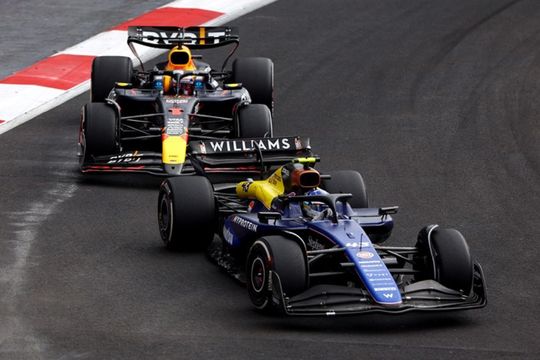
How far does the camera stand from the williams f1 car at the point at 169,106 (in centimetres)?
1558

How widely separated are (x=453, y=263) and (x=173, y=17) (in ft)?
42.1

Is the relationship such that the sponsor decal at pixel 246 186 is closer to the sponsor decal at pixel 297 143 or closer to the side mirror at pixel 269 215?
the side mirror at pixel 269 215

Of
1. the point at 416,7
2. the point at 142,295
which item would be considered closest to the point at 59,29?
the point at 416,7

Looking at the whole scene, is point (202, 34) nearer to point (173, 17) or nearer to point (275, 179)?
point (173, 17)

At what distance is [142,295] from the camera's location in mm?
11594

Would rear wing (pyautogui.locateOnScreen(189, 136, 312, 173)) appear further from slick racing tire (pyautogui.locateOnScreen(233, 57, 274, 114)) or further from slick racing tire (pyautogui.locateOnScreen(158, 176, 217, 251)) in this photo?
slick racing tire (pyautogui.locateOnScreen(233, 57, 274, 114))

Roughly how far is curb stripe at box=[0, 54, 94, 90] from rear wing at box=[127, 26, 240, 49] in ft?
7.79

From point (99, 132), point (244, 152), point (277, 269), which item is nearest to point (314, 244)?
point (277, 269)

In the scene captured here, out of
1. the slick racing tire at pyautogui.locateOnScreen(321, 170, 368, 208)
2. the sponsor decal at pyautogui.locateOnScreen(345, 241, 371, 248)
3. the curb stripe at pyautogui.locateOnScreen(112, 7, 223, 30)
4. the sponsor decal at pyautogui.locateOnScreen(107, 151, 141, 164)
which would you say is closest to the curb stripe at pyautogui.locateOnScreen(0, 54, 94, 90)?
the curb stripe at pyautogui.locateOnScreen(112, 7, 223, 30)

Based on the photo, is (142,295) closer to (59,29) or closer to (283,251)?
(283,251)

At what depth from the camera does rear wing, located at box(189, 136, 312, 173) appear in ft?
46.9

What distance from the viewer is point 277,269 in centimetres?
1083

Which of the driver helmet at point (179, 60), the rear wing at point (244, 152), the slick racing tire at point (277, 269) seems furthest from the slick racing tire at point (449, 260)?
the driver helmet at point (179, 60)

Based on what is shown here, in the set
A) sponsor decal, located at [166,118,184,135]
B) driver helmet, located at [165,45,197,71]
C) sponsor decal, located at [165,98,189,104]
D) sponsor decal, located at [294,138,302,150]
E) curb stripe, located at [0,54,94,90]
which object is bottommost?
curb stripe, located at [0,54,94,90]
